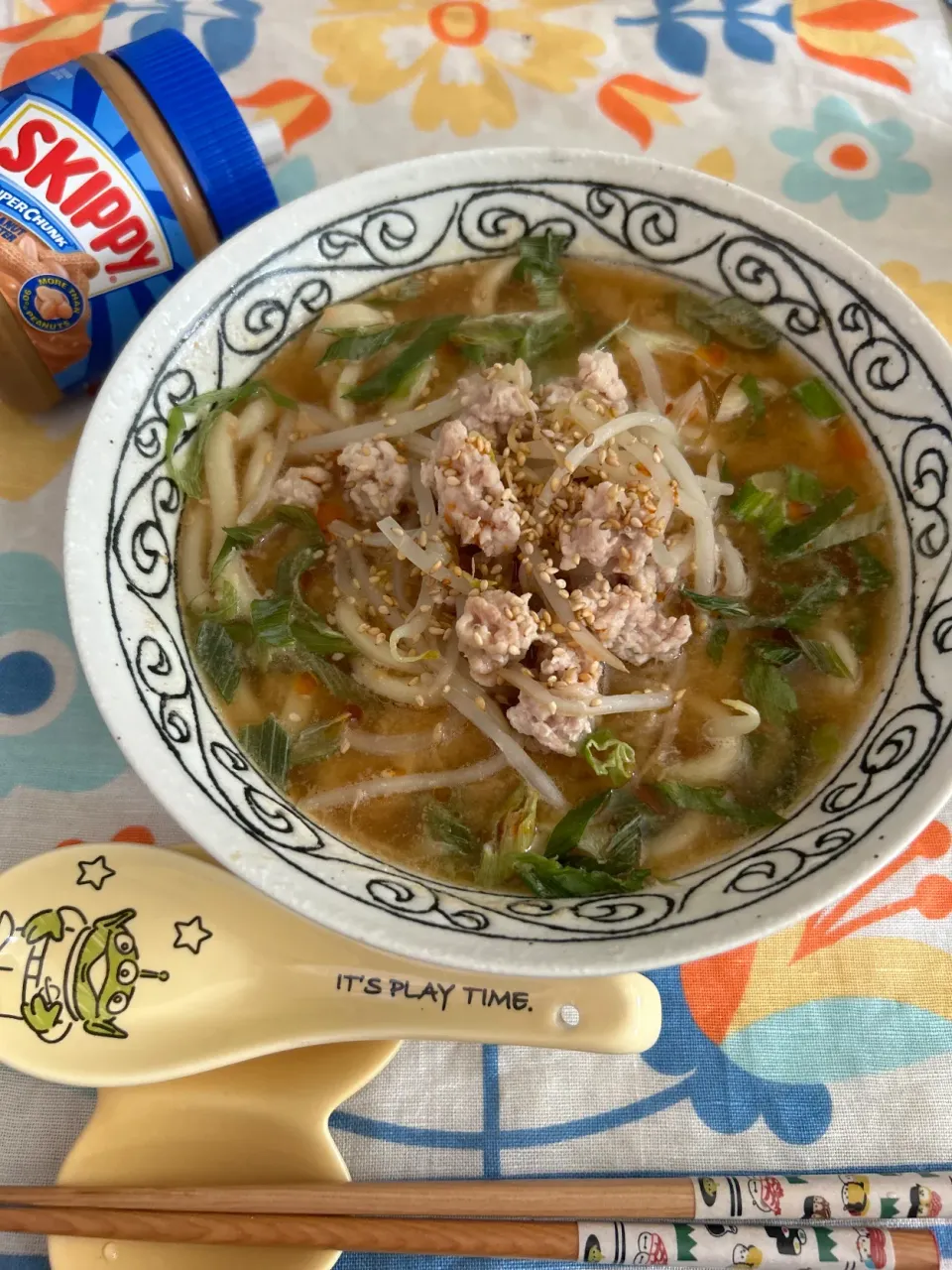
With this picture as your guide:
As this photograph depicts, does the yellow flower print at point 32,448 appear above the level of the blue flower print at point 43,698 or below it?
above

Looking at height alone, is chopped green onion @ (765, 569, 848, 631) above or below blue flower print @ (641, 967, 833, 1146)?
above

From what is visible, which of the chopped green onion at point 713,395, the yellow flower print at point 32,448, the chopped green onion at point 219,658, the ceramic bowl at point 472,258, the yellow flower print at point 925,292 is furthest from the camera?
the yellow flower print at point 925,292

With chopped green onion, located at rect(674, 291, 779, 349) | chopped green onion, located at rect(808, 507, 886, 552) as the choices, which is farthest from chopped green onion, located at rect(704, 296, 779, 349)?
chopped green onion, located at rect(808, 507, 886, 552)

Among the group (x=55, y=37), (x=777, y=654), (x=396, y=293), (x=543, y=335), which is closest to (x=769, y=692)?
(x=777, y=654)

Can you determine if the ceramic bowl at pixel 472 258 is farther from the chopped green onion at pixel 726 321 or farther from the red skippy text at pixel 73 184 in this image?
the red skippy text at pixel 73 184

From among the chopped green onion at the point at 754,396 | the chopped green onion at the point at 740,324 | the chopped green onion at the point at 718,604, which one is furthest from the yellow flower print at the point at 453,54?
the chopped green onion at the point at 718,604

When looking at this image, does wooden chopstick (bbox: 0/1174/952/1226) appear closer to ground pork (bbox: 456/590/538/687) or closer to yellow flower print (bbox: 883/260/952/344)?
ground pork (bbox: 456/590/538/687)

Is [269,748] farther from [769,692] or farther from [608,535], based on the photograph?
[769,692]
